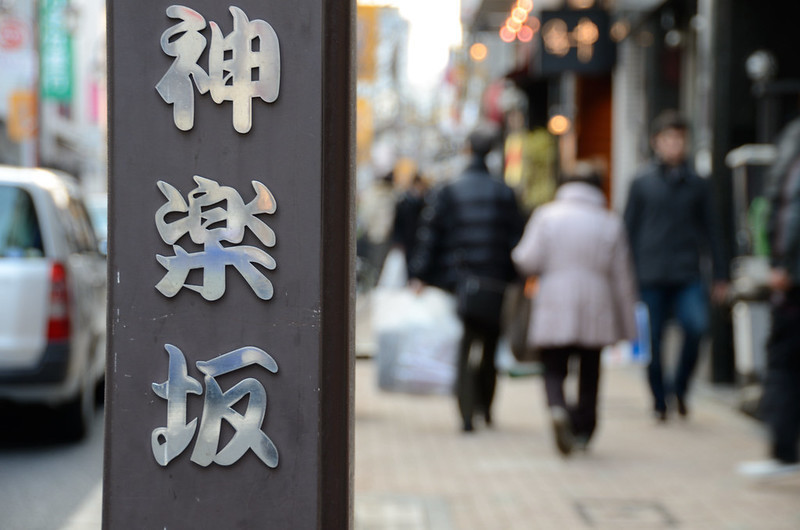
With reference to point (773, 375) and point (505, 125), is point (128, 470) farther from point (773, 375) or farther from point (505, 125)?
point (505, 125)

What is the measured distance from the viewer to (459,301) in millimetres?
7605

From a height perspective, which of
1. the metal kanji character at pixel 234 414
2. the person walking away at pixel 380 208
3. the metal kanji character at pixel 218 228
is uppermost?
the person walking away at pixel 380 208

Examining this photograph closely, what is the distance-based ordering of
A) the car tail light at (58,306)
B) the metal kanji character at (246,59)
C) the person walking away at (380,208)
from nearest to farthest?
1. the metal kanji character at (246,59)
2. the car tail light at (58,306)
3. the person walking away at (380,208)

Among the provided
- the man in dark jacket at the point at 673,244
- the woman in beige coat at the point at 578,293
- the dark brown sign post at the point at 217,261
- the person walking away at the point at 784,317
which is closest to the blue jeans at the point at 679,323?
the man in dark jacket at the point at 673,244

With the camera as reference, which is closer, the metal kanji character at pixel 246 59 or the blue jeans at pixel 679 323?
the metal kanji character at pixel 246 59

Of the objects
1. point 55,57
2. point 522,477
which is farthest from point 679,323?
point 55,57

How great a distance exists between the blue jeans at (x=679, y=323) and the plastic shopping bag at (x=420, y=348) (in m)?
1.40

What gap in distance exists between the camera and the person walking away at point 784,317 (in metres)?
5.41

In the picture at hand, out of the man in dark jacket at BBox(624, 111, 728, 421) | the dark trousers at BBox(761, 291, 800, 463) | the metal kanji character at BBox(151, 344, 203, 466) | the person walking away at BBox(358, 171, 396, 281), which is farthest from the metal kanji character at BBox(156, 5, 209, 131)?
the person walking away at BBox(358, 171, 396, 281)

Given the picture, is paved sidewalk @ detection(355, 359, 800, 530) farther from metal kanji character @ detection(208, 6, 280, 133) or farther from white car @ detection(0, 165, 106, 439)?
metal kanji character @ detection(208, 6, 280, 133)

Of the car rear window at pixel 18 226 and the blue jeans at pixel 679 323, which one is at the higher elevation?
the car rear window at pixel 18 226

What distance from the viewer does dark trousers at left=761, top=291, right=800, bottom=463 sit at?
5.55 m

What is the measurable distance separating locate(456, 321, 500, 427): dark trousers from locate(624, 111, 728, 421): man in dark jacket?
1.10 m

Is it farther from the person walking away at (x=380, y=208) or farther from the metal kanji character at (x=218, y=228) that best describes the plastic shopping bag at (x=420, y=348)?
the person walking away at (x=380, y=208)
